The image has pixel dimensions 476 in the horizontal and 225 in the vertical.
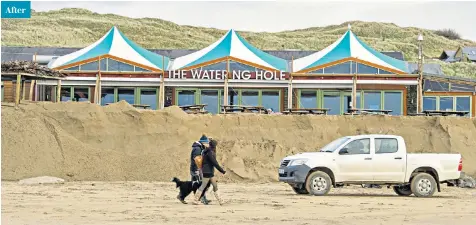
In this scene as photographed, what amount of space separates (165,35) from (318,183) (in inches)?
3405

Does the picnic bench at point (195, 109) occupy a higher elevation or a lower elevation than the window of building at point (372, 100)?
lower

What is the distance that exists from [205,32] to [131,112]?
87434 millimetres

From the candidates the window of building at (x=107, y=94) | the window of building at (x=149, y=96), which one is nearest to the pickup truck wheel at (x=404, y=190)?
the window of building at (x=149, y=96)

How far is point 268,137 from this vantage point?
3244 cm

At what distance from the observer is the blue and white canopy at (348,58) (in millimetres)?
40625

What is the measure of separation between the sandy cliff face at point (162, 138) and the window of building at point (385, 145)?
702cm

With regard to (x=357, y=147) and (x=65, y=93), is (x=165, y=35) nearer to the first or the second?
(x=65, y=93)

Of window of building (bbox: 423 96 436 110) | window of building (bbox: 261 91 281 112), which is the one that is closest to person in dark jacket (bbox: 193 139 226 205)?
window of building (bbox: 261 91 281 112)

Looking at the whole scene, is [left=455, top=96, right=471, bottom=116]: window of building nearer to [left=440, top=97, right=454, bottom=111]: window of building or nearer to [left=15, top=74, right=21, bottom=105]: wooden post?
[left=440, top=97, right=454, bottom=111]: window of building

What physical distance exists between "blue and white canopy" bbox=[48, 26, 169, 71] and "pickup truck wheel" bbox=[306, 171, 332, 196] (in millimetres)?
18884

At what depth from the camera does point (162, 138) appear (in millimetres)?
30844

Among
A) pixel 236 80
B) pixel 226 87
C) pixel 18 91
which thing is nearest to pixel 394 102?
pixel 236 80

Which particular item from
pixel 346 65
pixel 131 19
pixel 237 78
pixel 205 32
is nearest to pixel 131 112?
pixel 237 78

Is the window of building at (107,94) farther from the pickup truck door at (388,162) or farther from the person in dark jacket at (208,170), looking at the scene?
the person in dark jacket at (208,170)
